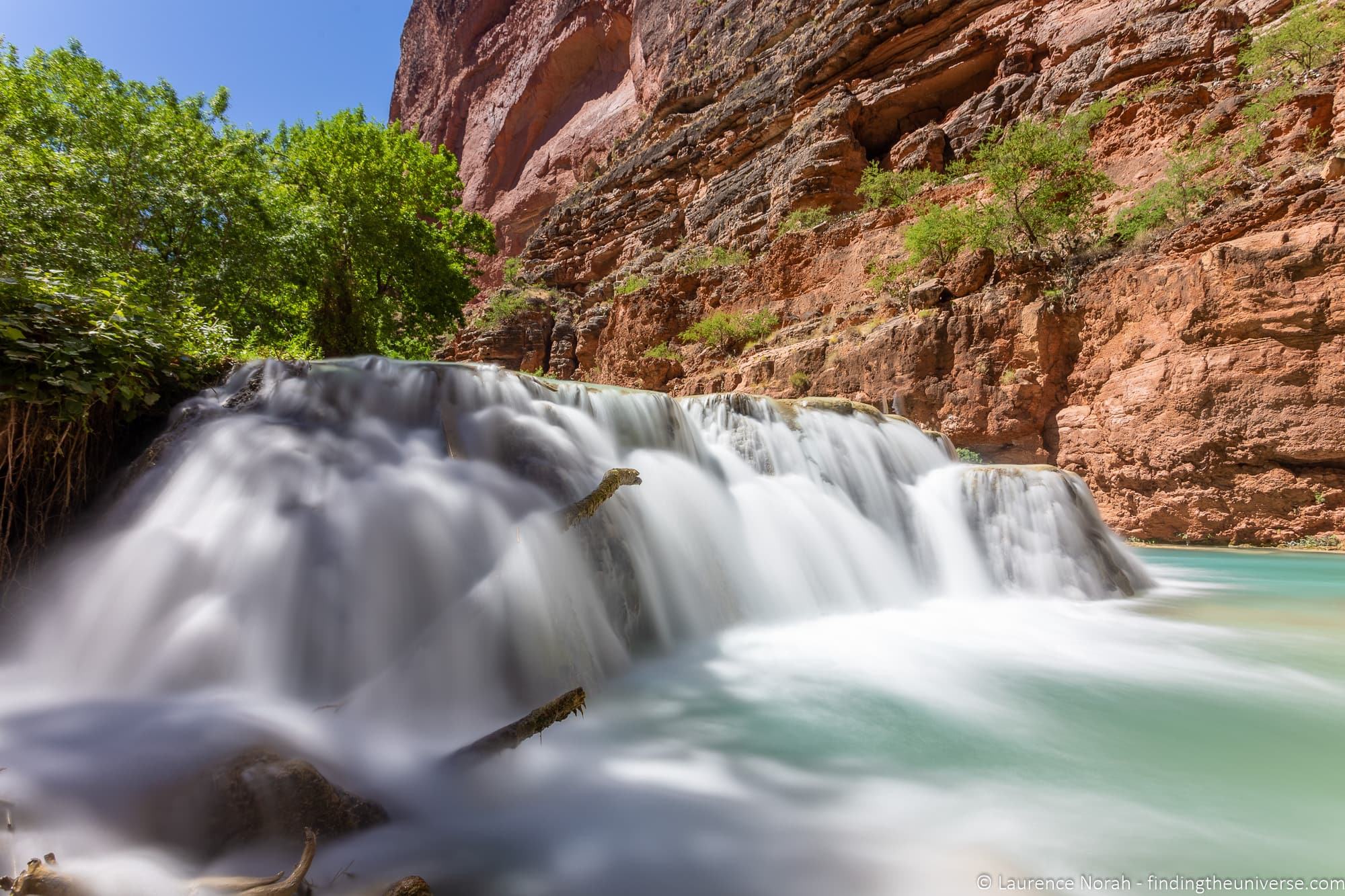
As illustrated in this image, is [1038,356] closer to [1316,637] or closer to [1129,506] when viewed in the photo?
[1129,506]

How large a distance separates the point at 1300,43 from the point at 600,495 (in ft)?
43.8

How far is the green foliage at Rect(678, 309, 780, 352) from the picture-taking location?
1483 cm

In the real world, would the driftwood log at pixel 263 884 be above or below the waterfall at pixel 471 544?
below

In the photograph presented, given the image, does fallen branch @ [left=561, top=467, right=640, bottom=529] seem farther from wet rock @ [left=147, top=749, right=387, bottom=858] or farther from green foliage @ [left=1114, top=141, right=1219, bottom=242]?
green foliage @ [left=1114, top=141, right=1219, bottom=242]

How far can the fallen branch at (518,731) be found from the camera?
1.87 m

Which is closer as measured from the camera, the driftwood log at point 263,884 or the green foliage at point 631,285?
the driftwood log at point 263,884

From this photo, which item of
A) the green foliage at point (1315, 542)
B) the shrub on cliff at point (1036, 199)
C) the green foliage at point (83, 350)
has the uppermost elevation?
the shrub on cliff at point (1036, 199)

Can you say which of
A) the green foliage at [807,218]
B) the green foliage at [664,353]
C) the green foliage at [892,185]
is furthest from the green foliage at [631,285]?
the green foliage at [892,185]

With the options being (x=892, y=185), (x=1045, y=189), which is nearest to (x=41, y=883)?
(x=1045, y=189)

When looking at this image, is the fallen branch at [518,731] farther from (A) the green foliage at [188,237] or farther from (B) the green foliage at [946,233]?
(B) the green foliage at [946,233]

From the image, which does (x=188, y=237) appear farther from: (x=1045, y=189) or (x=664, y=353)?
(x=1045, y=189)

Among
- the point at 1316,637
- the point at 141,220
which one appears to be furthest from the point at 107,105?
the point at 1316,637

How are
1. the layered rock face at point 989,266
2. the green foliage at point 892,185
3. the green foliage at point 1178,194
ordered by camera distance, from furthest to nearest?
the green foliage at point 892,185 → the green foliage at point 1178,194 → the layered rock face at point 989,266

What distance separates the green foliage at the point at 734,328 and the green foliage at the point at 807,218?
246 centimetres
